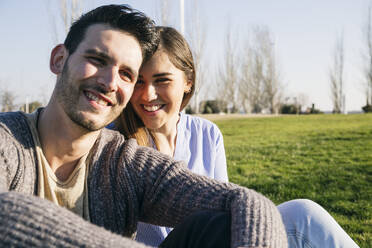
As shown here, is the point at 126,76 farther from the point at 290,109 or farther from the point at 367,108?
the point at 290,109

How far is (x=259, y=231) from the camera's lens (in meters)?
1.50

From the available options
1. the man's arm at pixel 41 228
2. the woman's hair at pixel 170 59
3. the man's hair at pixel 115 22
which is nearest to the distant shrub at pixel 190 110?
the woman's hair at pixel 170 59

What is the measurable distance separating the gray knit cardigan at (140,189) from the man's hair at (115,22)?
527mm

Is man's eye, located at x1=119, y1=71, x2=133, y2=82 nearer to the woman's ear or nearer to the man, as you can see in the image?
the man

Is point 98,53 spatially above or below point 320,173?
above

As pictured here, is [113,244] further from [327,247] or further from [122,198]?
[327,247]

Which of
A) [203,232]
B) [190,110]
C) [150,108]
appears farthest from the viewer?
[190,110]

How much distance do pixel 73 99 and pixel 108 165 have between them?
0.38m

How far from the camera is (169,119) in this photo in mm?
2777

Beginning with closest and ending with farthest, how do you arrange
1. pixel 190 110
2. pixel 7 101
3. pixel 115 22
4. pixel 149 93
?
1. pixel 115 22
2. pixel 149 93
3. pixel 7 101
4. pixel 190 110

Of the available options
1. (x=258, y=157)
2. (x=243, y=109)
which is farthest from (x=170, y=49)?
(x=243, y=109)

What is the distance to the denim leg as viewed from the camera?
1.78m

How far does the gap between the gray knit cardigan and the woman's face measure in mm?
527

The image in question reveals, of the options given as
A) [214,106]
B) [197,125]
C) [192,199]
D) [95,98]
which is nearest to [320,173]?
[197,125]
